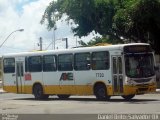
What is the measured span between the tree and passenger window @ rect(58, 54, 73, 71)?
505 inches

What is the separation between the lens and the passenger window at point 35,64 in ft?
109

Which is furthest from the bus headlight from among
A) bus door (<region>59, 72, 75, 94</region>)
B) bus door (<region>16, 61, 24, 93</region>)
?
bus door (<region>16, 61, 24, 93</region>)

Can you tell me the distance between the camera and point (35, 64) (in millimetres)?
33531

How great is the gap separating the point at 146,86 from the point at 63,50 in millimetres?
5801

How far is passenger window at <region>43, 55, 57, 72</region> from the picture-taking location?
32278 millimetres

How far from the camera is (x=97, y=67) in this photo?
29547 millimetres

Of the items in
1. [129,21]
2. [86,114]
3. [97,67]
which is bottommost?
[86,114]

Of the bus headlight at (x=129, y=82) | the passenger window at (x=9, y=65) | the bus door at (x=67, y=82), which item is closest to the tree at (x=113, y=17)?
the passenger window at (x=9, y=65)

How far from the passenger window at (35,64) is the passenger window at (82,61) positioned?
10.4 feet

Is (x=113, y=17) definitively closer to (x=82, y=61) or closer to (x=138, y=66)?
(x=82, y=61)

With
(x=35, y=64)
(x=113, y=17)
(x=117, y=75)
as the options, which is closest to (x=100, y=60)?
(x=117, y=75)

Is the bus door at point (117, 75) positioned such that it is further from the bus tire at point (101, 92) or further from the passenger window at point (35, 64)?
the passenger window at point (35, 64)

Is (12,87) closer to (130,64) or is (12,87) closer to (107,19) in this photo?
(130,64)

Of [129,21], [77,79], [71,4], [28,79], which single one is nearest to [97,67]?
[77,79]
